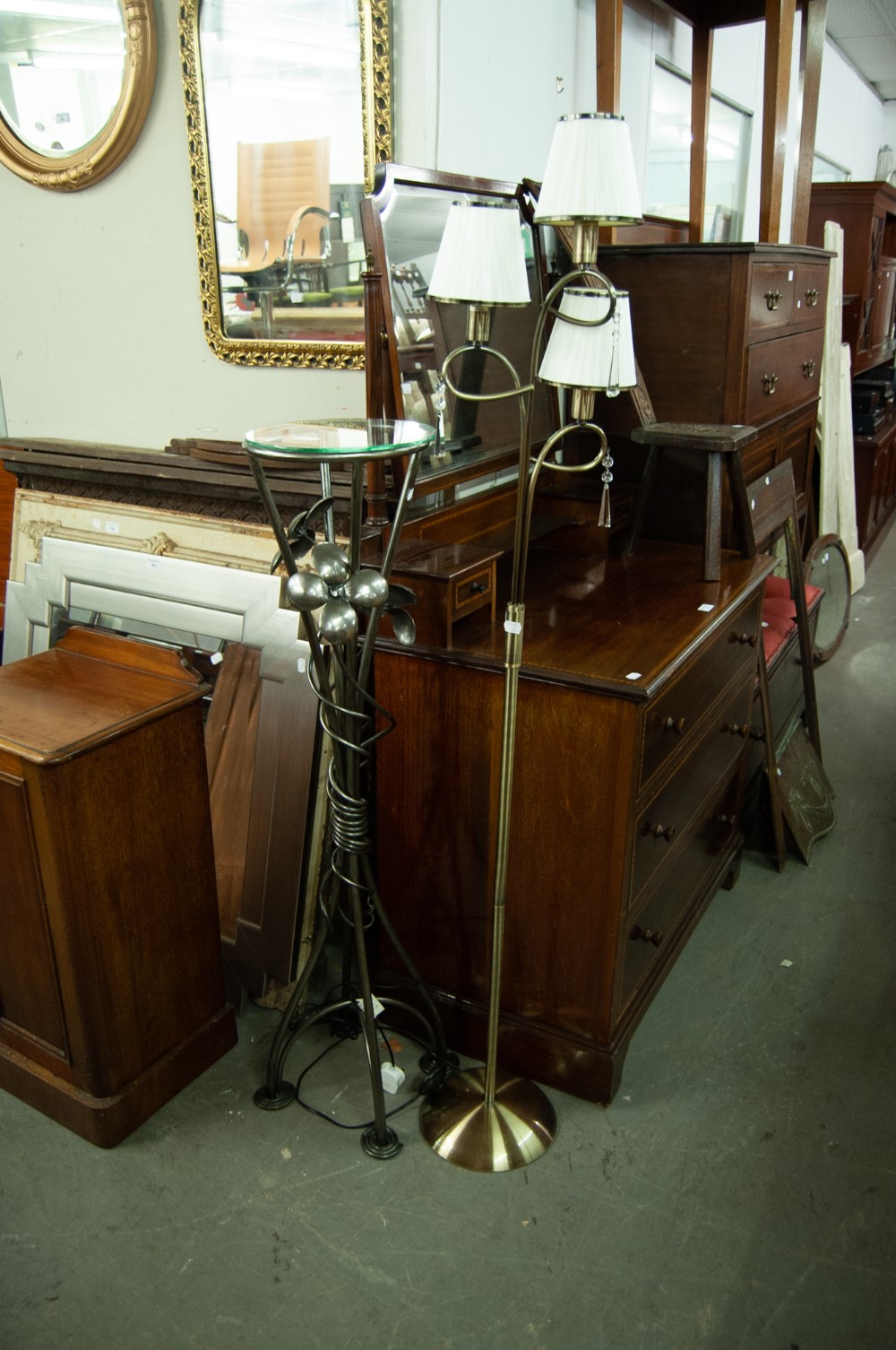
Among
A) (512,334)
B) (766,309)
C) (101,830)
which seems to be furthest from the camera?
(766,309)

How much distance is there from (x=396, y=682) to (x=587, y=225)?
930mm

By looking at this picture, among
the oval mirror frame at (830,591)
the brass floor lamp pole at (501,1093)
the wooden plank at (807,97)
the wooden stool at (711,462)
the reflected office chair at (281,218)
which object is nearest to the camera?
the brass floor lamp pole at (501,1093)

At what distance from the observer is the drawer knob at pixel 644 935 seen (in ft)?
6.86

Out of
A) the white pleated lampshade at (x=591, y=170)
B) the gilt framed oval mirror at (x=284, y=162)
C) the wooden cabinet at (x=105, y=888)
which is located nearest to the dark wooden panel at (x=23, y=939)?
Answer: the wooden cabinet at (x=105, y=888)

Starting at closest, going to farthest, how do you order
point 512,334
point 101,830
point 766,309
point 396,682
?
point 101,830 < point 396,682 < point 512,334 < point 766,309

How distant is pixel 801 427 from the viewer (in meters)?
3.71

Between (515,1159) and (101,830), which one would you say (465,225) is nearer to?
(101,830)

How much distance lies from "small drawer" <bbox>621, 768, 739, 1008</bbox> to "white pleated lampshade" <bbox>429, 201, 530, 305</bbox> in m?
1.23

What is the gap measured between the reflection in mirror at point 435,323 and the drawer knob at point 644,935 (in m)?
1.08

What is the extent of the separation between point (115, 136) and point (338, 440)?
185 centimetres

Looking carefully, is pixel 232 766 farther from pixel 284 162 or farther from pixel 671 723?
pixel 284 162

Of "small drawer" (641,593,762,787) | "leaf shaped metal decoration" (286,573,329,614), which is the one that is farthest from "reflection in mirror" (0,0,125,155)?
"small drawer" (641,593,762,787)

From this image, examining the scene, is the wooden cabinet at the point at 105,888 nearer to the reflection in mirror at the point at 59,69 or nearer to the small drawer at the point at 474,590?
the small drawer at the point at 474,590

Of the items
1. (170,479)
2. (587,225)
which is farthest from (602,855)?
(170,479)
